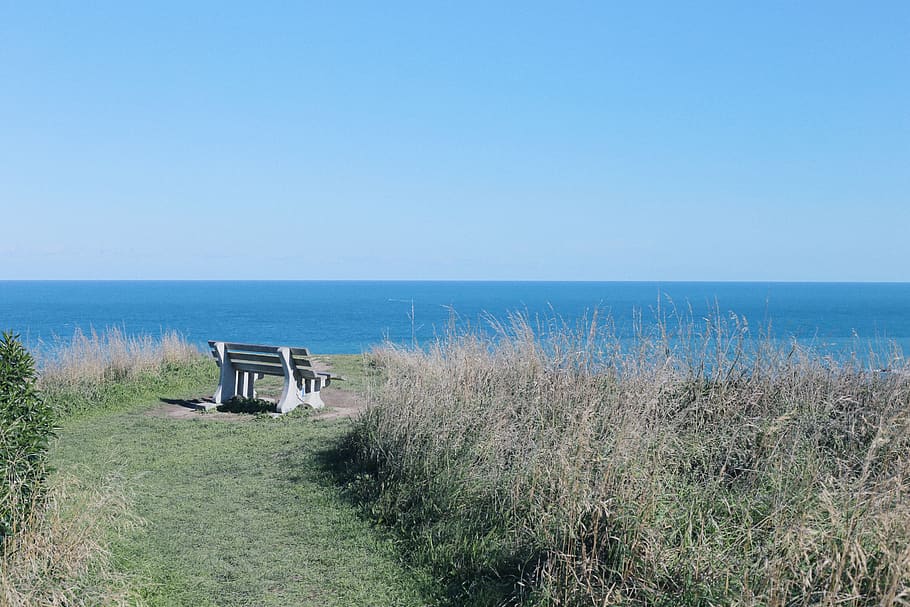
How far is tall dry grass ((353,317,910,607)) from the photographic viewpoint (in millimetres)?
3336

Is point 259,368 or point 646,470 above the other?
point 646,470

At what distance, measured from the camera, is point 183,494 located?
6.32 m

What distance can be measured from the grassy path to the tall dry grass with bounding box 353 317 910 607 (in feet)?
1.24

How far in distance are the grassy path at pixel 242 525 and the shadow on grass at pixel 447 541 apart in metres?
0.13

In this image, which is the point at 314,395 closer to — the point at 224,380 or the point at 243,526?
the point at 224,380

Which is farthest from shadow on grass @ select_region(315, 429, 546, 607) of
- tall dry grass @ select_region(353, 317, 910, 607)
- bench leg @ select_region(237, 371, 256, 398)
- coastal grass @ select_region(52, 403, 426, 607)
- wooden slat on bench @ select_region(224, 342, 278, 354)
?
bench leg @ select_region(237, 371, 256, 398)

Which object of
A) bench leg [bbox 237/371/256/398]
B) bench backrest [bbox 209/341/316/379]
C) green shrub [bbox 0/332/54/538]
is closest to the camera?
green shrub [bbox 0/332/54/538]

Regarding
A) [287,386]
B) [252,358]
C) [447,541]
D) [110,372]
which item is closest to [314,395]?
[287,386]

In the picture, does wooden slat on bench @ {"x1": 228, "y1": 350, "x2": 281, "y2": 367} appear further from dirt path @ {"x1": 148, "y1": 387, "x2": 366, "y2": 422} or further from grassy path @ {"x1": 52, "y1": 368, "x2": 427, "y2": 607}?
grassy path @ {"x1": 52, "y1": 368, "x2": 427, "y2": 607}

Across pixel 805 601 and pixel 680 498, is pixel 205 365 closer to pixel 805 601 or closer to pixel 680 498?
pixel 680 498

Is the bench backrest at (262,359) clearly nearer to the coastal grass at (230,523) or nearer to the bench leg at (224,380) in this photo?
the bench leg at (224,380)

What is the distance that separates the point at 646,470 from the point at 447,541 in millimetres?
1541

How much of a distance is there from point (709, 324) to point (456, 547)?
3.00 metres

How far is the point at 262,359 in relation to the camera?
10.6m
